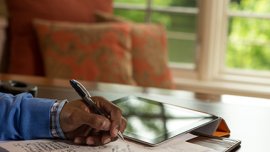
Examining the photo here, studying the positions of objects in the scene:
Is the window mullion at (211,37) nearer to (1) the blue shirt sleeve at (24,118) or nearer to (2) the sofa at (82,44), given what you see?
(2) the sofa at (82,44)

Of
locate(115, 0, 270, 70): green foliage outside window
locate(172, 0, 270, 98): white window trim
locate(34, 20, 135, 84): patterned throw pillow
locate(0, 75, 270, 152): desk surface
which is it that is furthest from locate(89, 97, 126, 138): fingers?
locate(115, 0, 270, 70): green foliage outside window

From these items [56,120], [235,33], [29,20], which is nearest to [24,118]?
[56,120]

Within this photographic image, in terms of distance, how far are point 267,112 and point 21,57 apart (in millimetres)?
1414

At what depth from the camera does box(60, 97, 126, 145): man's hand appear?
103 centimetres

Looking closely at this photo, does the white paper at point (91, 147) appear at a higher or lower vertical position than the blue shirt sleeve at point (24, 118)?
lower

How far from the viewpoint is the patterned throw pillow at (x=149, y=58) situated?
2420 millimetres

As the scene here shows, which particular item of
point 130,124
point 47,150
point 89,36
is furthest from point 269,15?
point 47,150

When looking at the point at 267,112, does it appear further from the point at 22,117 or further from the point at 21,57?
the point at 21,57

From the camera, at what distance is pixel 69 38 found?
7.84ft

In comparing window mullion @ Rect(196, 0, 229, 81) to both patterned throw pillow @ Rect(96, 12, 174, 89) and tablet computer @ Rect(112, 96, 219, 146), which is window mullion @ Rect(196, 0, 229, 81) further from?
tablet computer @ Rect(112, 96, 219, 146)

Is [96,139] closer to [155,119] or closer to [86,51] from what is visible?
[155,119]

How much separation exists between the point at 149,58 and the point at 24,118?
1.38 m

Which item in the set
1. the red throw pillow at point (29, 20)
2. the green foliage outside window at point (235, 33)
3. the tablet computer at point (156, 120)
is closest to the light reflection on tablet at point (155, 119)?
the tablet computer at point (156, 120)

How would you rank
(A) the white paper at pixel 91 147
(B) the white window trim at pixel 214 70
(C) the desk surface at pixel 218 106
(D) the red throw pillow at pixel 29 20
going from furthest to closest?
(B) the white window trim at pixel 214 70 < (D) the red throw pillow at pixel 29 20 < (C) the desk surface at pixel 218 106 < (A) the white paper at pixel 91 147
